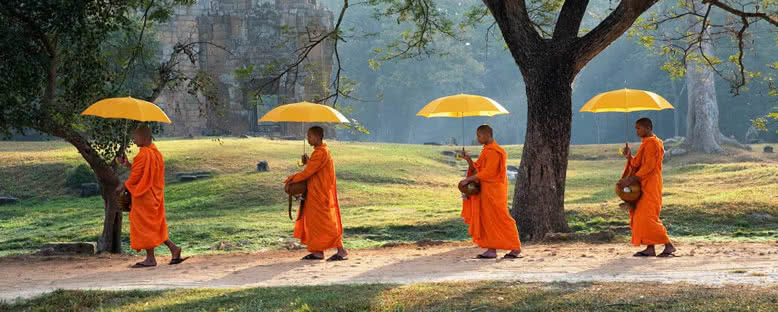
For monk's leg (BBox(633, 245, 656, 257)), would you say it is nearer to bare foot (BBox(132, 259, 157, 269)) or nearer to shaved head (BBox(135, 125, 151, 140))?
bare foot (BBox(132, 259, 157, 269))

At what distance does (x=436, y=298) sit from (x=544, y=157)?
5844 millimetres

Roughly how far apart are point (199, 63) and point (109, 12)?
27268 millimetres

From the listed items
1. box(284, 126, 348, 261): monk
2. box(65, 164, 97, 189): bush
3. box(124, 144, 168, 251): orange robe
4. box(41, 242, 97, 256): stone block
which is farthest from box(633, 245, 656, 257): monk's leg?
box(65, 164, 97, 189): bush

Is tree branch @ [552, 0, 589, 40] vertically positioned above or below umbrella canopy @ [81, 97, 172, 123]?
above

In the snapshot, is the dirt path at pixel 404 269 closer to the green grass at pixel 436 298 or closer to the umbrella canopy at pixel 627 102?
the green grass at pixel 436 298

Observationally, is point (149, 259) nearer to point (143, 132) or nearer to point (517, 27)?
point (143, 132)

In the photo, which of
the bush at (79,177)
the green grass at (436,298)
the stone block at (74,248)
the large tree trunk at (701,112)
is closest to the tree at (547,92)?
the green grass at (436,298)

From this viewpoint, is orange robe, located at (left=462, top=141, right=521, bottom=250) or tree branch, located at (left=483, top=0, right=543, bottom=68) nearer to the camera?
orange robe, located at (left=462, top=141, right=521, bottom=250)

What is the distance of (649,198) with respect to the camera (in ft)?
35.0

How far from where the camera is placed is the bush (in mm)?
21734

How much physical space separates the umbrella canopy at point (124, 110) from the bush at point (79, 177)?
11767 mm

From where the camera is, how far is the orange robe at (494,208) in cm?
1080

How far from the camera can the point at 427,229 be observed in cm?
1550

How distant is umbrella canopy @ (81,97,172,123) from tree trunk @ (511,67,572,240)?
5.50 metres
